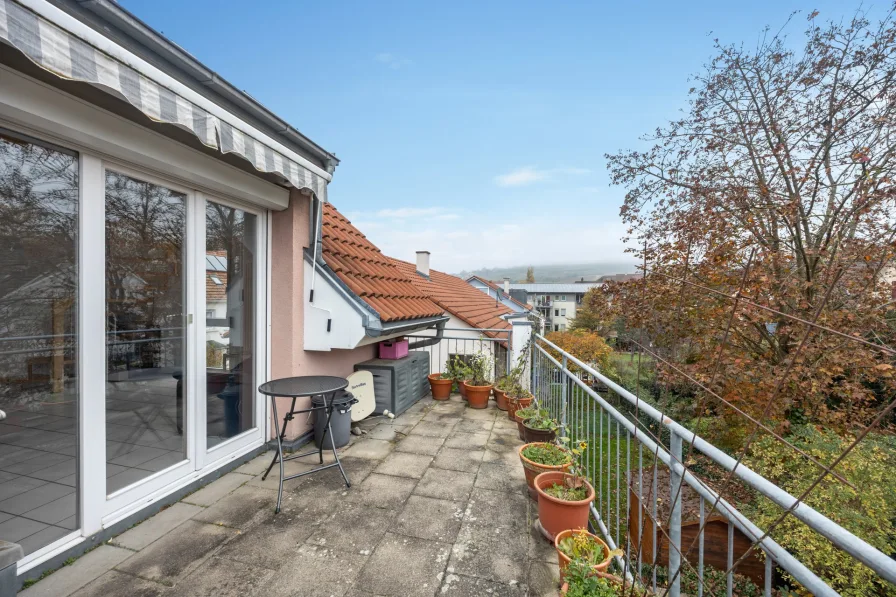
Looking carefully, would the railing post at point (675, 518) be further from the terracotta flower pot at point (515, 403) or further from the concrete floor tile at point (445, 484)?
the terracotta flower pot at point (515, 403)

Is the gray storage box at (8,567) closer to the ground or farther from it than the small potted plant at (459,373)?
farther from it

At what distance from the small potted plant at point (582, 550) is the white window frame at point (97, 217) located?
9.04 ft

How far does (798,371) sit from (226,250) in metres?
6.79

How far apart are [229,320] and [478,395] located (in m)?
3.42

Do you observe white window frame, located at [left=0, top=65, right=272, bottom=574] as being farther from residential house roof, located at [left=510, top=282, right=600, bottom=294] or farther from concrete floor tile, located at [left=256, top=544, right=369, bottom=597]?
residential house roof, located at [left=510, top=282, right=600, bottom=294]

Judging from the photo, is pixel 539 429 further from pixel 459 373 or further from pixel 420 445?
pixel 459 373

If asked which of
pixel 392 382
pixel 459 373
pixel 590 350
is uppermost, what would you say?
pixel 392 382

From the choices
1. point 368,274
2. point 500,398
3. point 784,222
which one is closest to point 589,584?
point 368,274

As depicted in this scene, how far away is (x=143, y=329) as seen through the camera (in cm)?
283

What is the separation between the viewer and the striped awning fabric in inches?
64.5

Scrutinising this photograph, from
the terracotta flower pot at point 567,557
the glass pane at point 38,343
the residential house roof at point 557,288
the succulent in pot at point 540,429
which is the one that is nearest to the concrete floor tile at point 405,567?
the terracotta flower pot at point 567,557

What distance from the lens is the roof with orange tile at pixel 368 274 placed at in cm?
419

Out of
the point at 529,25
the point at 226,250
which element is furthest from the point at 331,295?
the point at 529,25

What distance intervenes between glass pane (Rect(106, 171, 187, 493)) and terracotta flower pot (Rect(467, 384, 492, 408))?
11.6ft
